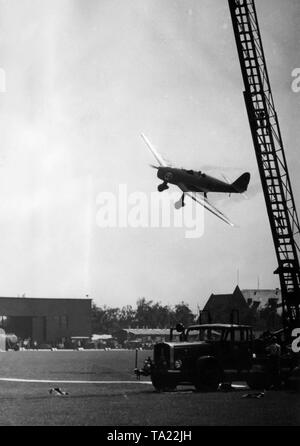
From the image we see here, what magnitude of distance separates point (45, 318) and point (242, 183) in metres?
98.3

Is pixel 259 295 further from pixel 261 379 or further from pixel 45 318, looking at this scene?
pixel 261 379

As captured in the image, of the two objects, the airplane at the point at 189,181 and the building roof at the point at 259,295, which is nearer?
the airplane at the point at 189,181

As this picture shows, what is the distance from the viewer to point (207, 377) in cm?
2245

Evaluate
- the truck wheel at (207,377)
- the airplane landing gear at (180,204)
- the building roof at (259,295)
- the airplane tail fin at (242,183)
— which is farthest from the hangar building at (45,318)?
the truck wheel at (207,377)

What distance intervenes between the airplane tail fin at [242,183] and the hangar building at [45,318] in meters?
95.5

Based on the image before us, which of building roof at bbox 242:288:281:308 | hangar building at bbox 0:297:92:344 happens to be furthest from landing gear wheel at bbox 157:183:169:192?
building roof at bbox 242:288:281:308

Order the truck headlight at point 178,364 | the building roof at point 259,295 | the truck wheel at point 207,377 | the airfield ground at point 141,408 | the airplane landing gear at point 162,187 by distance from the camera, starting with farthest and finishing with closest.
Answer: the building roof at point 259,295, the airplane landing gear at point 162,187, the truck headlight at point 178,364, the truck wheel at point 207,377, the airfield ground at point 141,408

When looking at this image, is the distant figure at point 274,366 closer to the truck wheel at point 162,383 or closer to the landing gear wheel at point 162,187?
the truck wheel at point 162,383

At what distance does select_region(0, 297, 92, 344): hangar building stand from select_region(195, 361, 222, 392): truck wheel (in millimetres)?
108959

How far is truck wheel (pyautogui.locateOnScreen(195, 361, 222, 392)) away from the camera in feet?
73.3

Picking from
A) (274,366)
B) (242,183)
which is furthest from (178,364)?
(242,183)

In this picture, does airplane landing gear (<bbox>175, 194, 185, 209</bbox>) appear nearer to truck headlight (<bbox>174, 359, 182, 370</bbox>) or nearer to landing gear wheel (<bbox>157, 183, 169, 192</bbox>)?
landing gear wheel (<bbox>157, 183, 169, 192</bbox>)

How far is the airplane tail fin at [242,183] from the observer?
37875mm
